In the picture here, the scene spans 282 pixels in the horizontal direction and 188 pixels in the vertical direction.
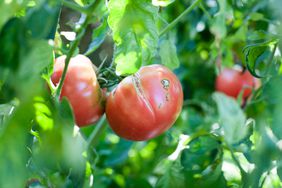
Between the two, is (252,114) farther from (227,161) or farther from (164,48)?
(164,48)

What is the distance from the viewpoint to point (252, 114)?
4.43 ft

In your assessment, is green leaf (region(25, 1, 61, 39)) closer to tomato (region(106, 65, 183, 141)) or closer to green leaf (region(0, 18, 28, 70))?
green leaf (region(0, 18, 28, 70))

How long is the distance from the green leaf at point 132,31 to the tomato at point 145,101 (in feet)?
0.30

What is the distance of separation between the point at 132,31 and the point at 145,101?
0.15 metres

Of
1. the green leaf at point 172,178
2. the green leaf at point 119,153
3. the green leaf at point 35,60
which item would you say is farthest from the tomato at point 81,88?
the green leaf at point 119,153

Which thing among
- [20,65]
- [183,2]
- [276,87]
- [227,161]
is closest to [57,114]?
[20,65]

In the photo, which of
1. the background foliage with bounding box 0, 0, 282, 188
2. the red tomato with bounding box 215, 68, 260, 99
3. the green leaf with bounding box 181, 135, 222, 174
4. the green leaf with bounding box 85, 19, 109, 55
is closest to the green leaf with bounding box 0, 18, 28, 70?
the background foliage with bounding box 0, 0, 282, 188

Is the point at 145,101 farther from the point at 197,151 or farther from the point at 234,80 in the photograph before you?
the point at 234,80

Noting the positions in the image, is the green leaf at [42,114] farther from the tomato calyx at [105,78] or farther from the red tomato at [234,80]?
the red tomato at [234,80]

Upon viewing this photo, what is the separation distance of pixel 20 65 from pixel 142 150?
46.0 inches

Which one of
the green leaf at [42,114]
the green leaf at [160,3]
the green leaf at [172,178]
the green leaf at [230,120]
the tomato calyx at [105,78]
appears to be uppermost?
the green leaf at [42,114]

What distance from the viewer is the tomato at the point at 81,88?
771 millimetres

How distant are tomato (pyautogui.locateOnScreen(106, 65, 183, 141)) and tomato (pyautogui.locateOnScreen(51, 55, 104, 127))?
0.03 m

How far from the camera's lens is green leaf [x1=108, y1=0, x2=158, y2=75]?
24.5 inches
